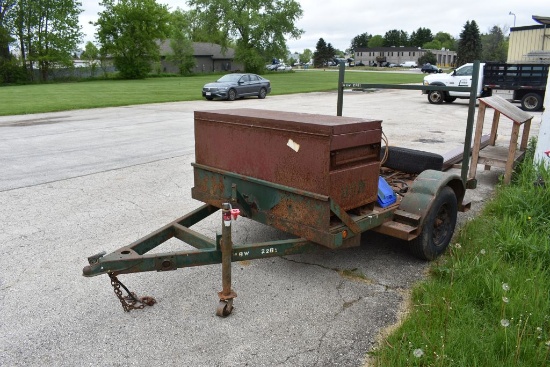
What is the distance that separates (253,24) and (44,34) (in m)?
25.2

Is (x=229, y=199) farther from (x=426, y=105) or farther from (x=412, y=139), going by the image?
(x=426, y=105)

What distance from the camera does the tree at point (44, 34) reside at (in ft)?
169

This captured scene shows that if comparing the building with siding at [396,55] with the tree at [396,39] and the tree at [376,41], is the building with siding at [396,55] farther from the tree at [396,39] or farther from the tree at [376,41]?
the tree at [376,41]

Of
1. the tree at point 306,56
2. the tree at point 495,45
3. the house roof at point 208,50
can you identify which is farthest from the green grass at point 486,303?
the tree at point 306,56

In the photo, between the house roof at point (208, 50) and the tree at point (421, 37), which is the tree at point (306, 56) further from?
the house roof at point (208, 50)

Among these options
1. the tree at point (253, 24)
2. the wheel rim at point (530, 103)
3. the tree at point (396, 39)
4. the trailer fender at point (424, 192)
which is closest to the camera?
the trailer fender at point (424, 192)

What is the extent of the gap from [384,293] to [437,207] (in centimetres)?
104

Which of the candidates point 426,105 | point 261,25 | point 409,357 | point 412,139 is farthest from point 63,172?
point 261,25

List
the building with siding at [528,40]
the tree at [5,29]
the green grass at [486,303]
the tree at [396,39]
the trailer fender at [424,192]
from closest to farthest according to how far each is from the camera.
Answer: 1. the green grass at [486,303]
2. the trailer fender at [424,192]
3. the building with siding at [528,40]
4. the tree at [5,29]
5. the tree at [396,39]

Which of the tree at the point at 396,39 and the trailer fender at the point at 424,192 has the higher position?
the tree at the point at 396,39

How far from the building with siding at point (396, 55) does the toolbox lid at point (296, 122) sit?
141010 millimetres

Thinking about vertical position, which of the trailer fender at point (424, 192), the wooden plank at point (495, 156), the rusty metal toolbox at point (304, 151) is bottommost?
the wooden plank at point (495, 156)

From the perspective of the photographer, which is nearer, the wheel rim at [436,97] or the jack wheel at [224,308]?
the jack wheel at [224,308]

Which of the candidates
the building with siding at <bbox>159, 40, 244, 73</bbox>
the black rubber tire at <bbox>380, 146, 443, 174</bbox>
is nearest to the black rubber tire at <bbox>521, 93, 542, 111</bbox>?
the black rubber tire at <bbox>380, 146, 443, 174</bbox>
